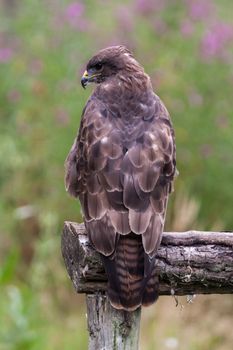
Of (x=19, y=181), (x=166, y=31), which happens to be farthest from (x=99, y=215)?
(x=166, y=31)

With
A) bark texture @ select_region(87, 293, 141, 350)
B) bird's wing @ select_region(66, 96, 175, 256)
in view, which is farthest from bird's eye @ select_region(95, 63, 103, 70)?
bark texture @ select_region(87, 293, 141, 350)

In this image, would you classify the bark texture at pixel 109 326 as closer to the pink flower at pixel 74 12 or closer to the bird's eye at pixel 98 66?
the bird's eye at pixel 98 66

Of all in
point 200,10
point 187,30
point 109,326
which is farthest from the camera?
point 200,10

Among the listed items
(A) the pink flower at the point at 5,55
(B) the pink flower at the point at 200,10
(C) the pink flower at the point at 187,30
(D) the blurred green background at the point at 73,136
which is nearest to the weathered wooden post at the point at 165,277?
(D) the blurred green background at the point at 73,136

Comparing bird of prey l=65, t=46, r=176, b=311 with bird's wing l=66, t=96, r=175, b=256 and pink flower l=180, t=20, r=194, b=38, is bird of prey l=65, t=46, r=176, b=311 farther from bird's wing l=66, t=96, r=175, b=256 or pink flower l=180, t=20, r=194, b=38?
pink flower l=180, t=20, r=194, b=38

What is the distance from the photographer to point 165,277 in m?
4.01

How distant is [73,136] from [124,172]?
11.8ft

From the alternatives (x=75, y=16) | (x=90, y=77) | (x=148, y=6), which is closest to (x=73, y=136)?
(x=75, y=16)

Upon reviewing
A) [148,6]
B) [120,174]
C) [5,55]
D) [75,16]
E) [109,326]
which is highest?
[148,6]

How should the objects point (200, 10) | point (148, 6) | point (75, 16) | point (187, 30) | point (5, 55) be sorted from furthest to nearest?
point (148, 6) < point (5, 55) < point (75, 16) < point (200, 10) < point (187, 30)

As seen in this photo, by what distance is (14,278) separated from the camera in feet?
26.4

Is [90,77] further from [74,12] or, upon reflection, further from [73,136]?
[74,12]

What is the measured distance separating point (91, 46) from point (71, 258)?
495 cm

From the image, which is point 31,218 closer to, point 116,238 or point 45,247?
point 45,247
